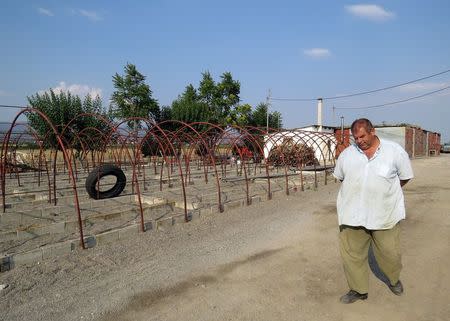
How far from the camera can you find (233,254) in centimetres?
567

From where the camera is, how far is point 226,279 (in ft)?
15.4

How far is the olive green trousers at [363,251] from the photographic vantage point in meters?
3.65

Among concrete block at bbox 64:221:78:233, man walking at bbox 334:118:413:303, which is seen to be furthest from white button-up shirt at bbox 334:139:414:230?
concrete block at bbox 64:221:78:233

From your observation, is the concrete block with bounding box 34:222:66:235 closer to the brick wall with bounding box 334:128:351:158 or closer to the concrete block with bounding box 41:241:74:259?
the concrete block with bounding box 41:241:74:259

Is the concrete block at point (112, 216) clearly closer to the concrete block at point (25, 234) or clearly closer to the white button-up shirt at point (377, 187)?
the concrete block at point (25, 234)

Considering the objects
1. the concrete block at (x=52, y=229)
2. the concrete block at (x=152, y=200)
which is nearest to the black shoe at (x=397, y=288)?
the concrete block at (x=52, y=229)

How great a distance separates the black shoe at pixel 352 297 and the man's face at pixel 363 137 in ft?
5.06

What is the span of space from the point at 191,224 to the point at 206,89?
33.9m

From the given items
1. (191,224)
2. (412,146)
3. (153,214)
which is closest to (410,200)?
(191,224)

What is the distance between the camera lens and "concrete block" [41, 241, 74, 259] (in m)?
5.48

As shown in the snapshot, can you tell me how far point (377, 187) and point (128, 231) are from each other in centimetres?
458

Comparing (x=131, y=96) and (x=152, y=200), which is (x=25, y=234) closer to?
(x=152, y=200)

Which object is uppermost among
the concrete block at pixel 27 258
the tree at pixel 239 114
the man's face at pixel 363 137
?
the tree at pixel 239 114

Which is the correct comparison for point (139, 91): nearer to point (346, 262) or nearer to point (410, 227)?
point (410, 227)
